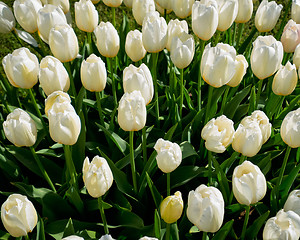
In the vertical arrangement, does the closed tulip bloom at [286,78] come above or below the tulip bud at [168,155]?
above

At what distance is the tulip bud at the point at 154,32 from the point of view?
1.82m

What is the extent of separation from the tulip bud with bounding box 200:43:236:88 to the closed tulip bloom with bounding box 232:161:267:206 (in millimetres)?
446

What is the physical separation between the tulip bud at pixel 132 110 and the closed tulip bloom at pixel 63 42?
0.46 meters

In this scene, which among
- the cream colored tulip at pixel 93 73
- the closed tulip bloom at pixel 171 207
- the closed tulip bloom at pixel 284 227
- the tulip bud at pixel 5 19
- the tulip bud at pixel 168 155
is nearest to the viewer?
the closed tulip bloom at pixel 284 227

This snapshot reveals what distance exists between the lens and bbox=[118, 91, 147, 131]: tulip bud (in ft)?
4.77

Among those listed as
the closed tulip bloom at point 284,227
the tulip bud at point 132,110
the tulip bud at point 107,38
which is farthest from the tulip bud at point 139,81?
the closed tulip bloom at point 284,227

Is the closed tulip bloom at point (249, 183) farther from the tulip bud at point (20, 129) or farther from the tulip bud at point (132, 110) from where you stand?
the tulip bud at point (20, 129)

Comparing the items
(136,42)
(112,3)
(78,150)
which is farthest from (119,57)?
(78,150)

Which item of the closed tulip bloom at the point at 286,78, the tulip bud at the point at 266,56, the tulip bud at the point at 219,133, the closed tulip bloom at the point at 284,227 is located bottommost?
the closed tulip bloom at the point at 284,227

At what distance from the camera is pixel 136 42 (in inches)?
75.4

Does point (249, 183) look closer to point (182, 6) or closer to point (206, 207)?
point (206, 207)

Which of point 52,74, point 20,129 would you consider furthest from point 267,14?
point 20,129

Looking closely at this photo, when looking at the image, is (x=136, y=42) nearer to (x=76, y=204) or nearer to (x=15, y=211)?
(x=76, y=204)

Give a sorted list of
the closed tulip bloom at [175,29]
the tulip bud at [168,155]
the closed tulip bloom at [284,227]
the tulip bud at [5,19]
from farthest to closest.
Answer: the tulip bud at [5,19]
the closed tulip bloom at [175,29]
the tulip bud at [168,155]
the closed tulip bloom at [284,227]
